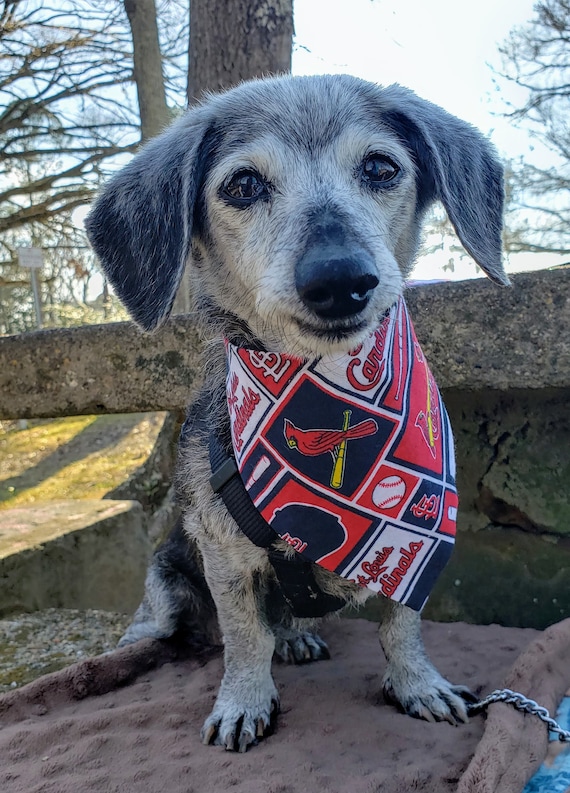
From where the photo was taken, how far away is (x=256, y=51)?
4.00m

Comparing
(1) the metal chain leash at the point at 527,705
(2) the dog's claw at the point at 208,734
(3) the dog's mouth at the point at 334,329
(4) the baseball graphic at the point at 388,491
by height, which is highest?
(3) the dog's mouth at the point at 334,329

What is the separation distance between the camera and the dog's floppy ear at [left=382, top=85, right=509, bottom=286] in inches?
77.0

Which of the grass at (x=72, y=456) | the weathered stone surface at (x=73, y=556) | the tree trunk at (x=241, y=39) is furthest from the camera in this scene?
the grass at (x=72, y=456)

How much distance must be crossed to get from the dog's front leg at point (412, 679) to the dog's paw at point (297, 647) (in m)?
0.47

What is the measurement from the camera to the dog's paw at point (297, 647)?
253 cm

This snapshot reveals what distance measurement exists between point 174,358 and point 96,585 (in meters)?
1.52

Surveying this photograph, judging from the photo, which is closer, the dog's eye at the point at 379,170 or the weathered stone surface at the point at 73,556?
the dog's eye at the point at 379,170

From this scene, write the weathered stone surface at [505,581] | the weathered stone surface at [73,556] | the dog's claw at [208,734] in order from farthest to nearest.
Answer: the weathered stone surface at [73,556] < the weathered stone surface at [505,581] < the dog's claw at [208,734]

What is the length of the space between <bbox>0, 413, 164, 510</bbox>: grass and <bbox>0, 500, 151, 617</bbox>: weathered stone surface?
6.72 ft

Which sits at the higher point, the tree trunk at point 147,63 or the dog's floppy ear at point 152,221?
the tree trunk at point 147,63

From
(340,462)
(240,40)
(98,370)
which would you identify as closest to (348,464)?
(340,462)

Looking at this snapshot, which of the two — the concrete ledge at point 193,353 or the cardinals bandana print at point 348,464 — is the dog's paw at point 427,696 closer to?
the cardinals bandana print at point 348,464

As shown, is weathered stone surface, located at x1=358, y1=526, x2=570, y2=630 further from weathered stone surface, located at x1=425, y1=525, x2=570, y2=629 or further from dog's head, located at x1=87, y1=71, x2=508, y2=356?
dog's head, located at x1=87, y1=71, x2=508, y2=356

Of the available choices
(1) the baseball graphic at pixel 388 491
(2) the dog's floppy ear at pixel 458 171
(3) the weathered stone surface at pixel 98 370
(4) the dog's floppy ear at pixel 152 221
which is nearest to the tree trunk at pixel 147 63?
(3) the weathered stone surface at pixel 98 370
